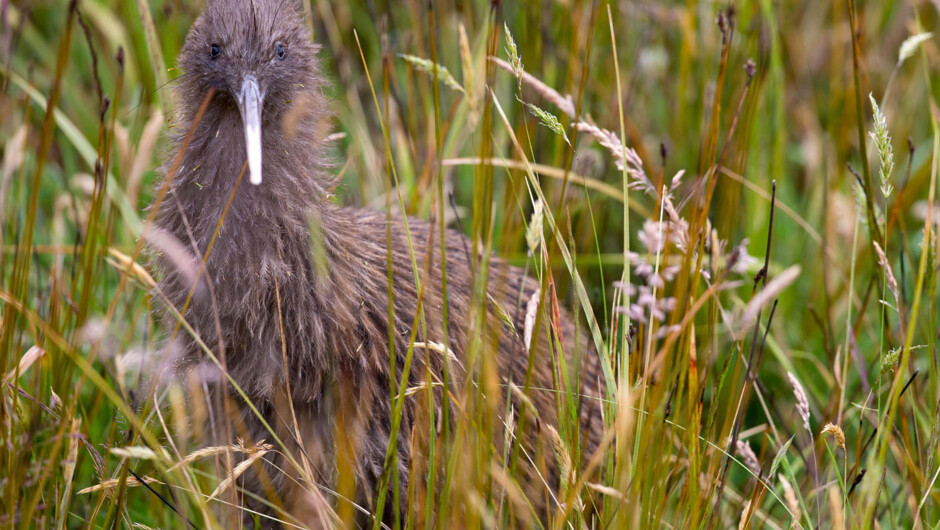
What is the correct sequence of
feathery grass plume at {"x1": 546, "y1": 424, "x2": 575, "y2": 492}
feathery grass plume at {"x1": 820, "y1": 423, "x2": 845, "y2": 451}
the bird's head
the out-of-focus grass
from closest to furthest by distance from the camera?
feathery grass plume at {"x1": 546, "y1": 424, "x2": 575, "y2": 492} → feathery grass plume at {"x1": 820, "y1": 423, "x2": 845, "y2": 451} → the out-of-focus grass → the bird's head

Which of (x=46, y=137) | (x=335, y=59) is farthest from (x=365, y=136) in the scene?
(x=46, y=137)

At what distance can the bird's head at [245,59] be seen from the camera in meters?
1.98

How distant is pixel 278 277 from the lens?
201cm

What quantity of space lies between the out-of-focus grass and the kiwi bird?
13 centimetres

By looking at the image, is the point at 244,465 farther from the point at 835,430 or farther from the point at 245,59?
the point at 835,430

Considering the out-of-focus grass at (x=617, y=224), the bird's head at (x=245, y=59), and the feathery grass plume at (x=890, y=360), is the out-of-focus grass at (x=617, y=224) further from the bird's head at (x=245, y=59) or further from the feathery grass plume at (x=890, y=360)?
the bird's head at (x=245, y=59)

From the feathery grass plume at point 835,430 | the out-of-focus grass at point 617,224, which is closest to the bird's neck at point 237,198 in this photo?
the out-of-focus grass at point 617,224

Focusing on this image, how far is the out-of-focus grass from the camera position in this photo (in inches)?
70.4

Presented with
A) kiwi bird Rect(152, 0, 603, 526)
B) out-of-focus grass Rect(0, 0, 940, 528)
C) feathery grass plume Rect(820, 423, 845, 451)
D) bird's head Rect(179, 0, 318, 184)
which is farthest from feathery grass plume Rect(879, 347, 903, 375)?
bird's head Rect(179, 0, 318, 184)

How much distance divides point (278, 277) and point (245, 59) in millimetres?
459

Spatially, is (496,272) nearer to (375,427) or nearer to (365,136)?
(375,427)

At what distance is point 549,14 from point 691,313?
2154 millimetres

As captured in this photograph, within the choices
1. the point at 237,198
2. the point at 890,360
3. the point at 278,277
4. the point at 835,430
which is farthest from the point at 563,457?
the point at 237,198

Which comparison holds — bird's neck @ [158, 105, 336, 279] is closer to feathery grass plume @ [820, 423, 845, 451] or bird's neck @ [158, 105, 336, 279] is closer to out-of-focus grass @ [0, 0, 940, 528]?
out-of-focus grass @ [0, 0, 940, 528]
